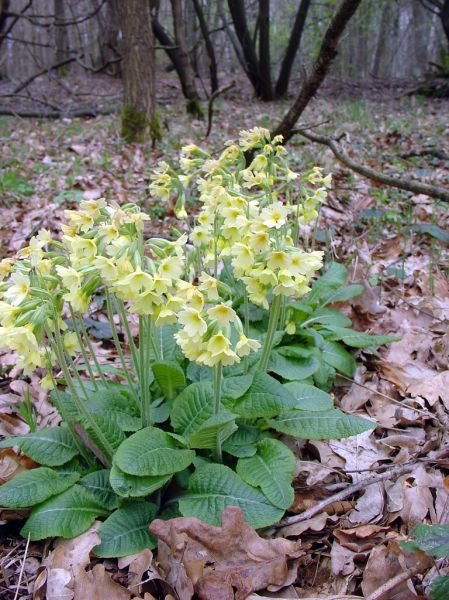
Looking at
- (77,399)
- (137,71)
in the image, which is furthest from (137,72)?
(77,399)

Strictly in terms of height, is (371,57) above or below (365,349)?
above

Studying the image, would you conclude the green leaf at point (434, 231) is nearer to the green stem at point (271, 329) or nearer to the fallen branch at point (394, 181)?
the fallen branch at point (394, 181)

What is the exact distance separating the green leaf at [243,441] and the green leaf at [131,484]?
1.16ft

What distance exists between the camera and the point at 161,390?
2311 mm

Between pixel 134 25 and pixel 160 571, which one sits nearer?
pixel 160 571

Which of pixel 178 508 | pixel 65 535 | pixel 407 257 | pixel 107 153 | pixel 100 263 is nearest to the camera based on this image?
pixel 100 263

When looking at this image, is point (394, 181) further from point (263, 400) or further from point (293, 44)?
point (293, 44)

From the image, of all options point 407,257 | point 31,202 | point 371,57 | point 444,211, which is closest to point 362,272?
point 407,257

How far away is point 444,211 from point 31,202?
160 inches

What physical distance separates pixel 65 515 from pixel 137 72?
6603 mm

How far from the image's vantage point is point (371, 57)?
27.0 m

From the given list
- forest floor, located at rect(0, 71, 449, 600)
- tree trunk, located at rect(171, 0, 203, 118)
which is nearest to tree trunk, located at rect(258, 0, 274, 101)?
tree trunk, located at rect(171, 0, 203, 118)

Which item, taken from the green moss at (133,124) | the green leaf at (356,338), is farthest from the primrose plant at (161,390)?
the green moss at (133,124)

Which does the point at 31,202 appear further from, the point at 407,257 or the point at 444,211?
the point at 444,211
